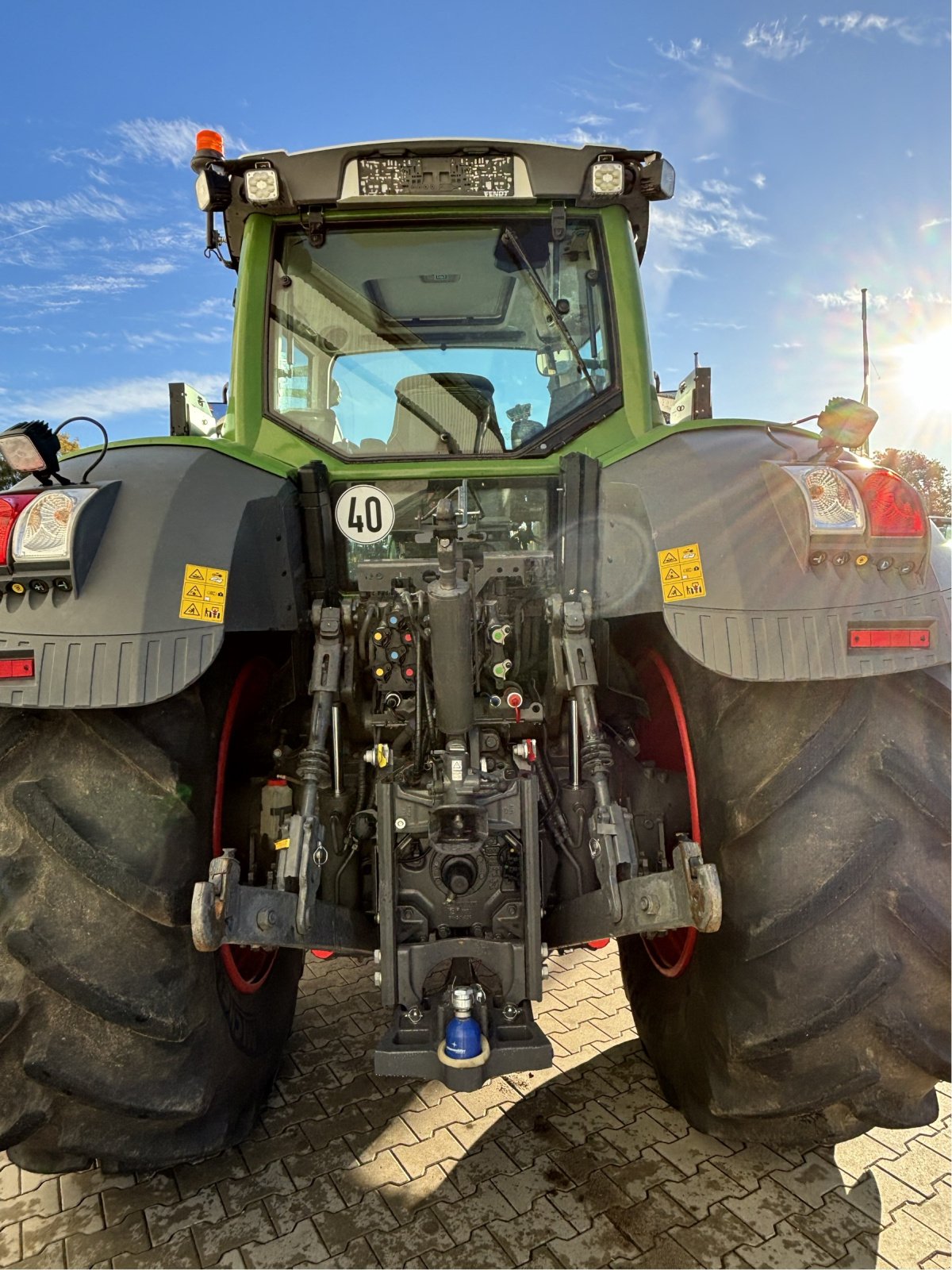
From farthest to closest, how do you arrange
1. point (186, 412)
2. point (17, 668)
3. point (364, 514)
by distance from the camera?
1. point (186, 412)
2. point (364, 514)
3. point (17, 668)

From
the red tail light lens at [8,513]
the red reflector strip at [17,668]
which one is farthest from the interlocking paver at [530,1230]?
the red tail light lens at [8,513]

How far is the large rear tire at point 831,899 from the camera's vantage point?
1.87 m

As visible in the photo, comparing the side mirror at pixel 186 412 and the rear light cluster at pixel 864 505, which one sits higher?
the side mirror at pixel 186 412

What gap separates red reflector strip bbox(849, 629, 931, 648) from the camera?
187 centimetres

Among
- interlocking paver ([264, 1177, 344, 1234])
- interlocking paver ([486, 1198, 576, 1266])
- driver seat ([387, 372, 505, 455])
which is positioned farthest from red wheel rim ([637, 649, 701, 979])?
interlocking paver ([264, 1177, 344, 1234])

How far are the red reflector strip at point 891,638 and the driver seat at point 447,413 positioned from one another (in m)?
1.38

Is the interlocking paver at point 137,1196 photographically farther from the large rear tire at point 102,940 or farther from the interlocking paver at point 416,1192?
the interlocking paver at point 416,1192

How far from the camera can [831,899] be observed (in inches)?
73.7

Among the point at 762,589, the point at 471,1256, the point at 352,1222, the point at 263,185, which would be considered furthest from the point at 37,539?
the point at 471,1256

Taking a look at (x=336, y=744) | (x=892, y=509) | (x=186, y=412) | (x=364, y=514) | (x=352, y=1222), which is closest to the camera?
(x=892, y=509)

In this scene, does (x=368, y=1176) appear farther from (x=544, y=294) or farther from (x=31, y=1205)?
(x=544, y=294)

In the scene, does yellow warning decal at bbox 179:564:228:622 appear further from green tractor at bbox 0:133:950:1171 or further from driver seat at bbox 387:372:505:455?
driver seat at bbox 387:372:505:455

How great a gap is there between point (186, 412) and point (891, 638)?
3241mm

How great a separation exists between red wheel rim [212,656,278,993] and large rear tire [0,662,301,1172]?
131 mm
